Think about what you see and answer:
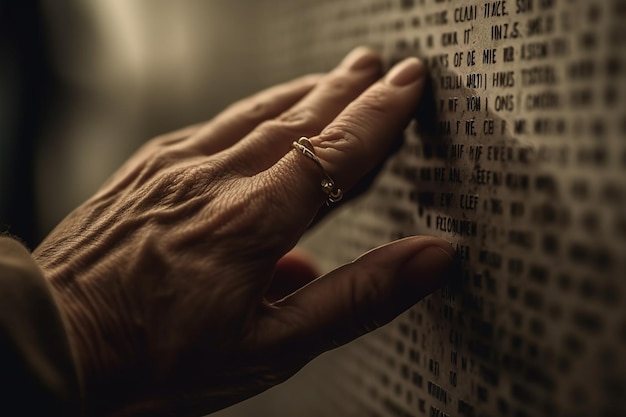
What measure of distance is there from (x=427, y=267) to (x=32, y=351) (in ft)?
0.89

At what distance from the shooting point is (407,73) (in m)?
0.52

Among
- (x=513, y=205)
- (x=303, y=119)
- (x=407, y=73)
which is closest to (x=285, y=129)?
(x=303, y=119)

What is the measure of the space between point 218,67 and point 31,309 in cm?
71

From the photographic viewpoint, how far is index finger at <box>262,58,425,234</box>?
1.51 feet

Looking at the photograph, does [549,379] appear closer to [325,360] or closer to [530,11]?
[530,11]

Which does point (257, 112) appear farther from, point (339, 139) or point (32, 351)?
point (32, 351)

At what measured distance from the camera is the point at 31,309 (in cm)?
40

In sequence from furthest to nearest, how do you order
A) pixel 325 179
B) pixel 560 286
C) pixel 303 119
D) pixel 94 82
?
1. pixel 94 82
2. pixel 303 119
3. pixel 325 179
4. pixel 560 286

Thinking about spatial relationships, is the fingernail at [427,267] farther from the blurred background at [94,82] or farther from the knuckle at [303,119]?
the blurred background at [94,82]

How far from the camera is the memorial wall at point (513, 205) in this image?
32cm

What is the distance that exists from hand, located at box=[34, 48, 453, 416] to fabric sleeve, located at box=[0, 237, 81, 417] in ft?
0.10

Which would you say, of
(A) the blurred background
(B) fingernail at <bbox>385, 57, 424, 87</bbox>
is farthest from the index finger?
(A) the blurred background

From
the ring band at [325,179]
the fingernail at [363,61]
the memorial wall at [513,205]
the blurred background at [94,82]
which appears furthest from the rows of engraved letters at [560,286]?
the blurred background at [94,82]

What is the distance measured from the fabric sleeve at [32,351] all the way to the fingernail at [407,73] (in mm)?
→ 315
